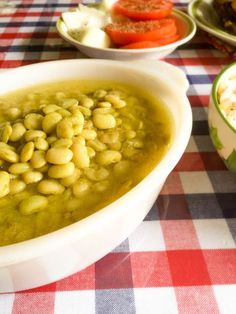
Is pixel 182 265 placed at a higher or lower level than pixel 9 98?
lower

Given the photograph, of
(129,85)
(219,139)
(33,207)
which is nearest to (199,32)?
(129,85)

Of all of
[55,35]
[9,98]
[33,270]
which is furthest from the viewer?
[55,35]

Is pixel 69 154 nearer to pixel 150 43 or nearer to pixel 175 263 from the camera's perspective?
pixel 175 263

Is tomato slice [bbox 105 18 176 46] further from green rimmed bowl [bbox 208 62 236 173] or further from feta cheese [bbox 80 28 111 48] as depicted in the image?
green rimmed bowl [bbox 208 62 236 173]

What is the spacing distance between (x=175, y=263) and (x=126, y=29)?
2.76 feet

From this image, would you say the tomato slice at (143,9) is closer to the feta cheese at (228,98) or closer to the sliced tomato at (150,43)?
the sliced tomato at (150,43)

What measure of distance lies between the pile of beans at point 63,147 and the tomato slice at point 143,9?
25.2 inches

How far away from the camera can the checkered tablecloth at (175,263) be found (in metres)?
0.55

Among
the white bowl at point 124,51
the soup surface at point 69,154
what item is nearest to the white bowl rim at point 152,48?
the white bowl at point 124,51

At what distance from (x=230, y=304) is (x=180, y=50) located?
0.97 metres

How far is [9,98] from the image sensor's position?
0.83 m

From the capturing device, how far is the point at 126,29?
121cm

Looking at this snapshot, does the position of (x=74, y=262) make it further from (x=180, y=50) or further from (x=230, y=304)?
(x=180, y=50)

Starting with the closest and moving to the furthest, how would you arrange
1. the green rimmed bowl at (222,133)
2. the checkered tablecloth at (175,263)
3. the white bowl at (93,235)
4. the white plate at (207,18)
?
the white bowl at (93,235) → the checkered tablecloth at (175,263) → the green rimmed bowl at (222,133) → the white plate at (207,18)
